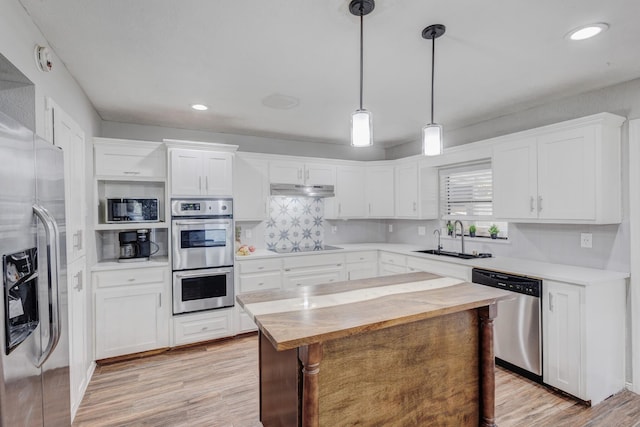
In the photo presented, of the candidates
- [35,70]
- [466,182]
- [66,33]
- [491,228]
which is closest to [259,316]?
[35,70]

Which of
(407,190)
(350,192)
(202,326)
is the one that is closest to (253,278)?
(202,326)

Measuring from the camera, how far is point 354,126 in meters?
1.83

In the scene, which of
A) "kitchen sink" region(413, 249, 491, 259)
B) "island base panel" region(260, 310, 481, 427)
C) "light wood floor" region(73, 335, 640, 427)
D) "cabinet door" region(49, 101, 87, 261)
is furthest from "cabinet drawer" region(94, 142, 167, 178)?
"kitchen sink" region(413, 249, 491, 259)

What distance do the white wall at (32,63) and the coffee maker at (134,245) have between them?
4.28 ft

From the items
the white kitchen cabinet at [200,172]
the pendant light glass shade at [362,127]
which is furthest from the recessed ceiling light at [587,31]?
the white kitchen cabinet at [200,172]

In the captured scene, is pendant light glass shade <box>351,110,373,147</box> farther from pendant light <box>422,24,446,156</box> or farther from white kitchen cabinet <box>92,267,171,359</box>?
white kitchen cabinet <box>92,267,171,359</box>

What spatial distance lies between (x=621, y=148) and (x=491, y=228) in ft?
4.45

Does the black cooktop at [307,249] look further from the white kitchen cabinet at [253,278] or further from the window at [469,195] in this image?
the window at [469,195]

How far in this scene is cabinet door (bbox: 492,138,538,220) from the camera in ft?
9.96

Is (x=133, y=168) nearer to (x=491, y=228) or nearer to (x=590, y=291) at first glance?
(x=491, y=228)

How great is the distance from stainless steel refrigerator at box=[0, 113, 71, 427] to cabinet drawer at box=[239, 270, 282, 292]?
228 centimetres

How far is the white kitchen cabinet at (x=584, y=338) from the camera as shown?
2449 millimetres

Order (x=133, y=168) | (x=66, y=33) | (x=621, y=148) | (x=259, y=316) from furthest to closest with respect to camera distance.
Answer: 1. (x=133, y=168)
2. (x=621, y=148)
3. (x=66, y=33)
4. (x=259, y=316)

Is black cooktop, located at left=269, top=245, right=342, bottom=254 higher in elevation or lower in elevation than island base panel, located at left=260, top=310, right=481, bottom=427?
higher
